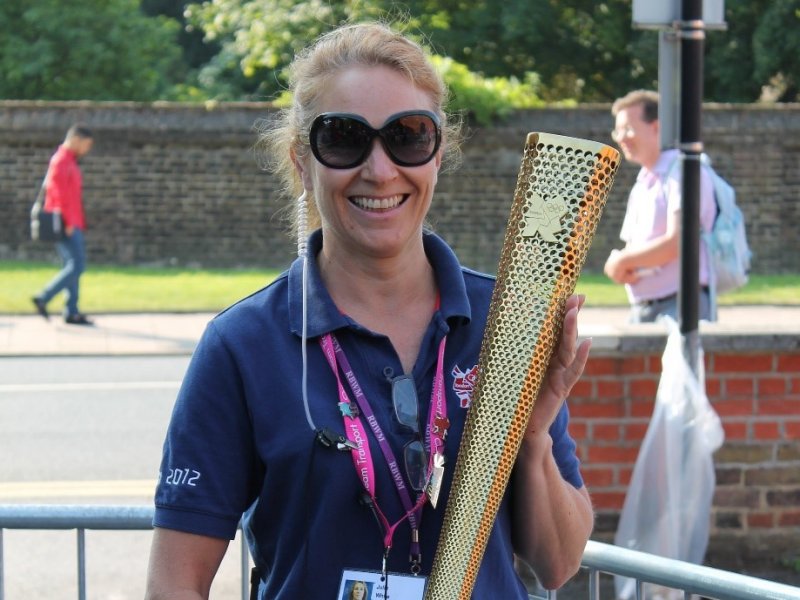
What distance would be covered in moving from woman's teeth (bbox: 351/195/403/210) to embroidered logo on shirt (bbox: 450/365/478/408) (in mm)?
278

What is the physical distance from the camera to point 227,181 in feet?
63.6

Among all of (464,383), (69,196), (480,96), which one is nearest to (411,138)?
(464,383)

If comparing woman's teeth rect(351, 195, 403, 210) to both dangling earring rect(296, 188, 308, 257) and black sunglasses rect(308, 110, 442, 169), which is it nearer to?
black sunglasses rect(308, 110, 442, 169)

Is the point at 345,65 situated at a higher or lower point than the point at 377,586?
higher

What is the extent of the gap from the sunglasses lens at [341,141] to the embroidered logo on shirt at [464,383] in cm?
37

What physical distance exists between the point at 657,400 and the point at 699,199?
3.32 feet

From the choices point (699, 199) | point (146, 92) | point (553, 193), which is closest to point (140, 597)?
point (699, 199)

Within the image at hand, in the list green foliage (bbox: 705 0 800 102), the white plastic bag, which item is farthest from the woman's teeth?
green foliage (bbox: 705 0 800 102)

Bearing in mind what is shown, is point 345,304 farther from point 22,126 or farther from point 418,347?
point 22,126

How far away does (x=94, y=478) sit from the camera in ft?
26.9

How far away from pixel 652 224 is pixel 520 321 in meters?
4.86

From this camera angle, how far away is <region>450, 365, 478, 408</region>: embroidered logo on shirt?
2.18 m

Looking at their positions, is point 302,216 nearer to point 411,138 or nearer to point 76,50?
point 411,138

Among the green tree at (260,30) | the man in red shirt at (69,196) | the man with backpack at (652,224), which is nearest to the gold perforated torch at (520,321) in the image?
the man with backpack at (652,224)
